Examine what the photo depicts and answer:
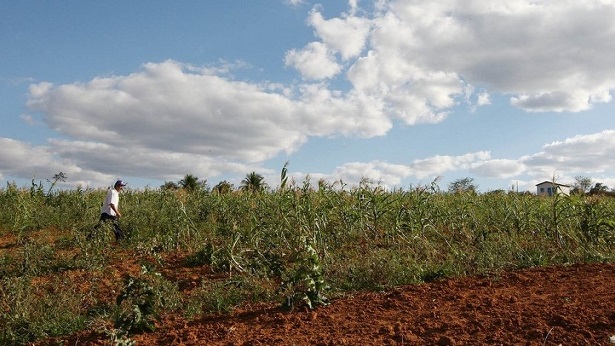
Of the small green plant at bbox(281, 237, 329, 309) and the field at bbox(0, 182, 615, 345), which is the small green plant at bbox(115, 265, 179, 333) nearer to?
the field at bbox(0, 182, 615, 345)

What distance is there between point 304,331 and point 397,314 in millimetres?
843

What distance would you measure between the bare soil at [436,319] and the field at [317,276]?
0.6 inches

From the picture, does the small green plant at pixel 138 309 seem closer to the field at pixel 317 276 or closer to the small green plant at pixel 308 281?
the field at pixel 317 276

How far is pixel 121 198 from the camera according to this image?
13.2m

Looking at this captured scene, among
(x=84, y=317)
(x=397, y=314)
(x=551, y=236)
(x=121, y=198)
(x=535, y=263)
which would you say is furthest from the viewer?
(x=121, y=198)

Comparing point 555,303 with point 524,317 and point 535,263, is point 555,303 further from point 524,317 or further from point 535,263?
point 535,263

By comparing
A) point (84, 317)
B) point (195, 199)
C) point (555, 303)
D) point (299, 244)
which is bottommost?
point (84, 317)

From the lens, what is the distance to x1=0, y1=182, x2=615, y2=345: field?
416 centimetres

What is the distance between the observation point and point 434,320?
13.6 ft

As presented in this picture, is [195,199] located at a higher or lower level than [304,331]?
higher

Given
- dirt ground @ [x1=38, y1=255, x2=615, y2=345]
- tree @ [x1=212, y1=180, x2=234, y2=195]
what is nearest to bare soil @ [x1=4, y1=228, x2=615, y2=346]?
dirt ground @ [x1=38, y1=255, x2=615, y2=345]

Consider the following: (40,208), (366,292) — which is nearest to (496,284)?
(366,292)

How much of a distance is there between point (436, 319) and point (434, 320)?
0.04 metres

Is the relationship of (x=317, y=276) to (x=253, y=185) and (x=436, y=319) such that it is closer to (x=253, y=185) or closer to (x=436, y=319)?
(x=436, y=319)
